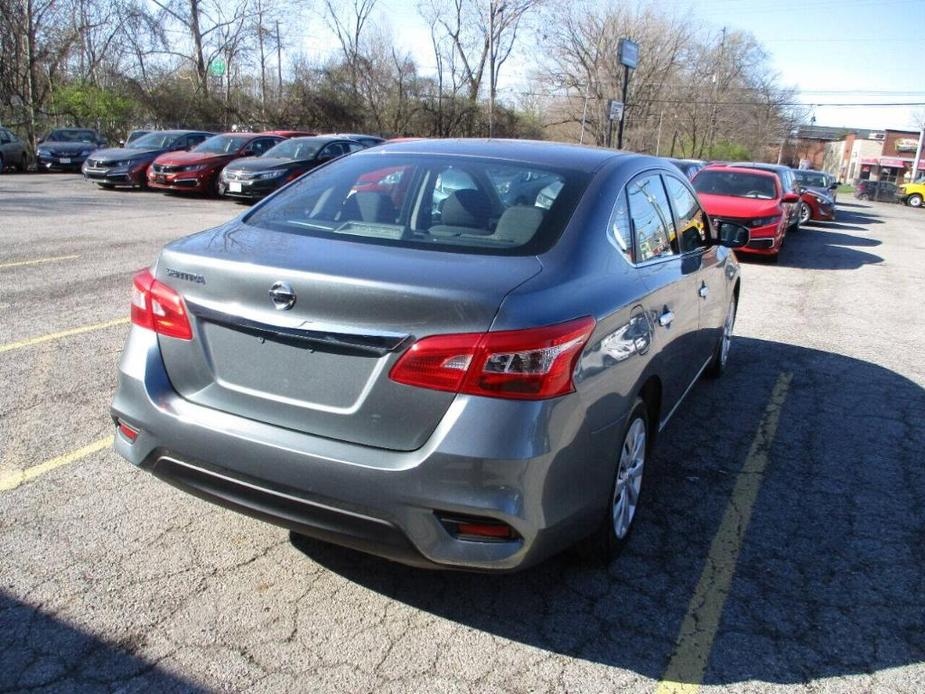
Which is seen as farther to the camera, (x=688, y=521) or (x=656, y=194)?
(x=656, y=194)

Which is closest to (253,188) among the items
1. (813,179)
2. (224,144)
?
(224,144)

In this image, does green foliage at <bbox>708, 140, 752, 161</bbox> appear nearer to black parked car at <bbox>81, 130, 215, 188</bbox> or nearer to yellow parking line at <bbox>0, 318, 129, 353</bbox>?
black parked car at <bbox>81, 130, 215, 188</bbox>

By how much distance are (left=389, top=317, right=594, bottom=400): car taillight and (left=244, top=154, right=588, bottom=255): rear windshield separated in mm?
560

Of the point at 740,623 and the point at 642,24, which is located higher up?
the point at 642,24

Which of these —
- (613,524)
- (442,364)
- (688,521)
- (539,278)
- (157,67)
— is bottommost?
(688,521)

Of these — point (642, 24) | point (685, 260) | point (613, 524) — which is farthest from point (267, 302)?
point (642, 24)

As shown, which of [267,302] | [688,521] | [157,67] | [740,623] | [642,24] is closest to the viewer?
[267,302]

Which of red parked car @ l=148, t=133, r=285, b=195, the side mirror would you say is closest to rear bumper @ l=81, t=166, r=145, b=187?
red parked car @ l=148, t=133, r=285, b=195

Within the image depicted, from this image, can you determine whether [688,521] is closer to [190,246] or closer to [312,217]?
[312,217]

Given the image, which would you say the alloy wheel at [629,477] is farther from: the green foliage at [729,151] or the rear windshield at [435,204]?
the green foliage at [729,151]

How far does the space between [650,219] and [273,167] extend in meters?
14.9

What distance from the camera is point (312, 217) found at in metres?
3.33

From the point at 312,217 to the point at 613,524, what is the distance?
5.90ft

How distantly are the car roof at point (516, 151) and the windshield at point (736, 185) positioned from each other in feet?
35.6
